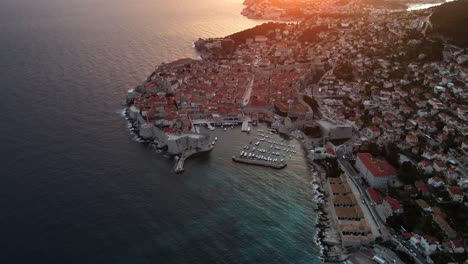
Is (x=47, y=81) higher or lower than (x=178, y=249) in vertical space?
higher

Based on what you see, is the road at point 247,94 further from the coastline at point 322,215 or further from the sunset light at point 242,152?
the coastline at point 322,215

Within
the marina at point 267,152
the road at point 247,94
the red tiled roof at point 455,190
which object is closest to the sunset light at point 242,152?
the red tiled roof at point 455,190

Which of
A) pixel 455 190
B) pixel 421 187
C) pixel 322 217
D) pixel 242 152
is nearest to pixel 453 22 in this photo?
pixel 455 190

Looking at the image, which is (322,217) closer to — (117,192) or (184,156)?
(184,156)

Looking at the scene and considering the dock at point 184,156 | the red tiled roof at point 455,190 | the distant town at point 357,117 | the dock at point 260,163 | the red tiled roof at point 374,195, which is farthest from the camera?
the dock at point 260,163

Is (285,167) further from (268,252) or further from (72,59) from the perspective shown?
(72,59)

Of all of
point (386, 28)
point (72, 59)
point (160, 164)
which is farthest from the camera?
point (386, 28)

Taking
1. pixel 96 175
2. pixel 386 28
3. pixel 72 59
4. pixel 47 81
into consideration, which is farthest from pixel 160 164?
pixel 386 28
